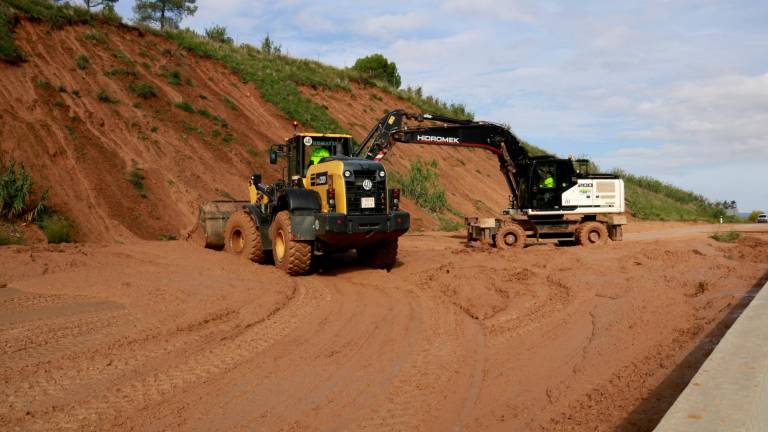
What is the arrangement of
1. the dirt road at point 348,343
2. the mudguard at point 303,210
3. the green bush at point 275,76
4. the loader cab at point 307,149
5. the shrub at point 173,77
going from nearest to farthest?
the dirt road at point 348,343 < the mudguard at point 303,210 < the loader cab at point 307,149 < the shrub at point 173,77 < the green bush at point 275,76

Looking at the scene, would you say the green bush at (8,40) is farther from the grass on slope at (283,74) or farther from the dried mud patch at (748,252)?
the dried mud patch at (748,252)

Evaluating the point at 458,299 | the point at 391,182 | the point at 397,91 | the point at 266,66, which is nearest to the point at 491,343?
the point at 458,299

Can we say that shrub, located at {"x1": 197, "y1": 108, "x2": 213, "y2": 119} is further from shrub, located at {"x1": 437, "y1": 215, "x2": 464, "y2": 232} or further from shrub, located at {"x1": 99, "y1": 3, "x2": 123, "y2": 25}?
shrub, located at {"x1": 437, "y1": 215, "x2": 464, "y2": 232}

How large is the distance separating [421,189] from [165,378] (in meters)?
23.5

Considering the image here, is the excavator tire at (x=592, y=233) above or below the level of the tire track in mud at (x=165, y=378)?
above

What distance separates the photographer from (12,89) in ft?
64.4

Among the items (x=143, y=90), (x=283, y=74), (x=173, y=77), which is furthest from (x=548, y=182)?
(x=283, y=74)

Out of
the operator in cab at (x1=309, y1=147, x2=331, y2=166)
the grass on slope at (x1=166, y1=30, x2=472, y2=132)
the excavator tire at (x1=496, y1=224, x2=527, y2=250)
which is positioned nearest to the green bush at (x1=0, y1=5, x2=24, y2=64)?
the grass on slope at (x1=166, y1=30, x2=472, y2=132)

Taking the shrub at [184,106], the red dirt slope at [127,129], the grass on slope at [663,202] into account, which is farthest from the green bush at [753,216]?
the shrub at [184,106]

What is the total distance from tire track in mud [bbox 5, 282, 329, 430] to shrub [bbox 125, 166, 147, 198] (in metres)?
12.5

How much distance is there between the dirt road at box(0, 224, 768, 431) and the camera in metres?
4.75

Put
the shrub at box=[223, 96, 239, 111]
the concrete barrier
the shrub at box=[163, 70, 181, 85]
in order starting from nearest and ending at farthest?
the concrete barrier < the shrub at box=[163, 70, 181, 85] < the shrub at box=[223, 96, 239, 111]

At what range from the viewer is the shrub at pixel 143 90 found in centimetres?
2338

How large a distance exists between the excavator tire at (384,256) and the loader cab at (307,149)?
7.40ft
